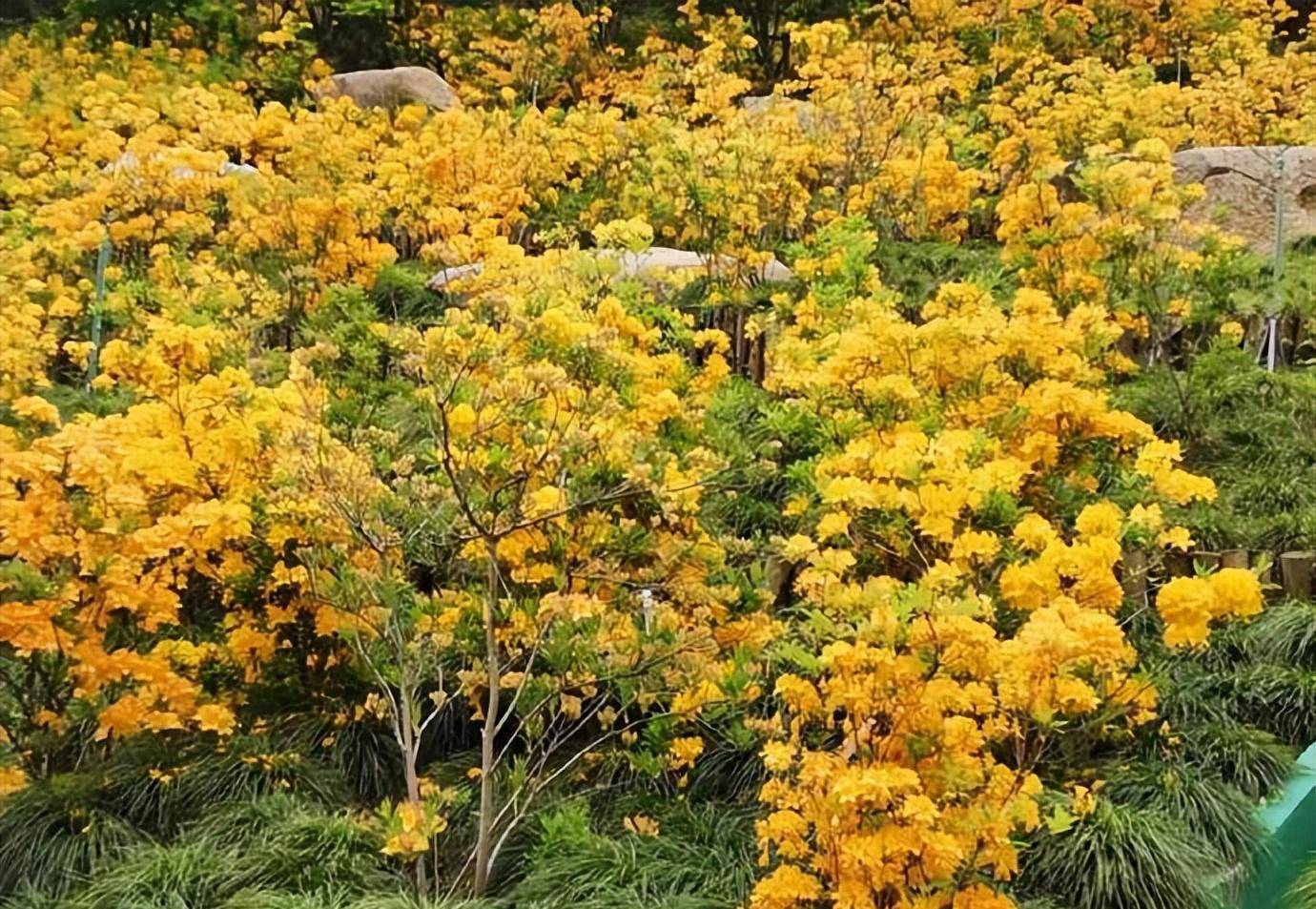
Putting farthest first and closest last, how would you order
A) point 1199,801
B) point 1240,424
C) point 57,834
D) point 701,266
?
point 701,266 < point 1240,424 < point 57,834 < point 1199,801

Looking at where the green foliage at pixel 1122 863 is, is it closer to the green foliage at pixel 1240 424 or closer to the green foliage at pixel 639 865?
the green foliage at pixel 639 865

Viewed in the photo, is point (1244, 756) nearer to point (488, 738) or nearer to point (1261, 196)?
point (488, 738)

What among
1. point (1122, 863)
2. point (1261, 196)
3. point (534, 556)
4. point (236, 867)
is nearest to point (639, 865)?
point (534, 556)

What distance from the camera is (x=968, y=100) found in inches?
466

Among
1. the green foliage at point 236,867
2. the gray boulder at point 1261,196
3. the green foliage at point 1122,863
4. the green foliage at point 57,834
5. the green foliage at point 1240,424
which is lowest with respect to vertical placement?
the green foliage at point 57,834

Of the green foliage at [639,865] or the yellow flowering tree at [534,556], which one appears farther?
the green foliage at [639,865]

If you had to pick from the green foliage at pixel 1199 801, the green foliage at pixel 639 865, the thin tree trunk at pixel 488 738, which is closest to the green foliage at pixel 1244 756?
the green foliage at pixel 1199 801

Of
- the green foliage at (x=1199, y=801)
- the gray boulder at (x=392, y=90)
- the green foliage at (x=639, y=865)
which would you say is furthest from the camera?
the gray boulder at (x=392, y=90)

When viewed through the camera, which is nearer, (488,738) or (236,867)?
(488,738)

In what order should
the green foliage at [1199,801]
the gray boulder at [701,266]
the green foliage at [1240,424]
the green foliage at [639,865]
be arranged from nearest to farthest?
the green foliage at [639,865], the green foliage at [1199,801], the green foliage at [1240,424], the gray boulder at [701,266]

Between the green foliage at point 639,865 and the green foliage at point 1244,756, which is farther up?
the green foliage at point 1244,756

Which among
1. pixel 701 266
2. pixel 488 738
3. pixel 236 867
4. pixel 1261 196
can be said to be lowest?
pixel 236 867

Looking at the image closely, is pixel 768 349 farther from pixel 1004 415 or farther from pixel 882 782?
pixel 882 782

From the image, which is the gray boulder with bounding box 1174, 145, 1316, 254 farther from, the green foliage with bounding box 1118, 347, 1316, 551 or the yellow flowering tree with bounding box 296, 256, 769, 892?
the yellow flowering tree with bounding box 296, 256, 769, 892
